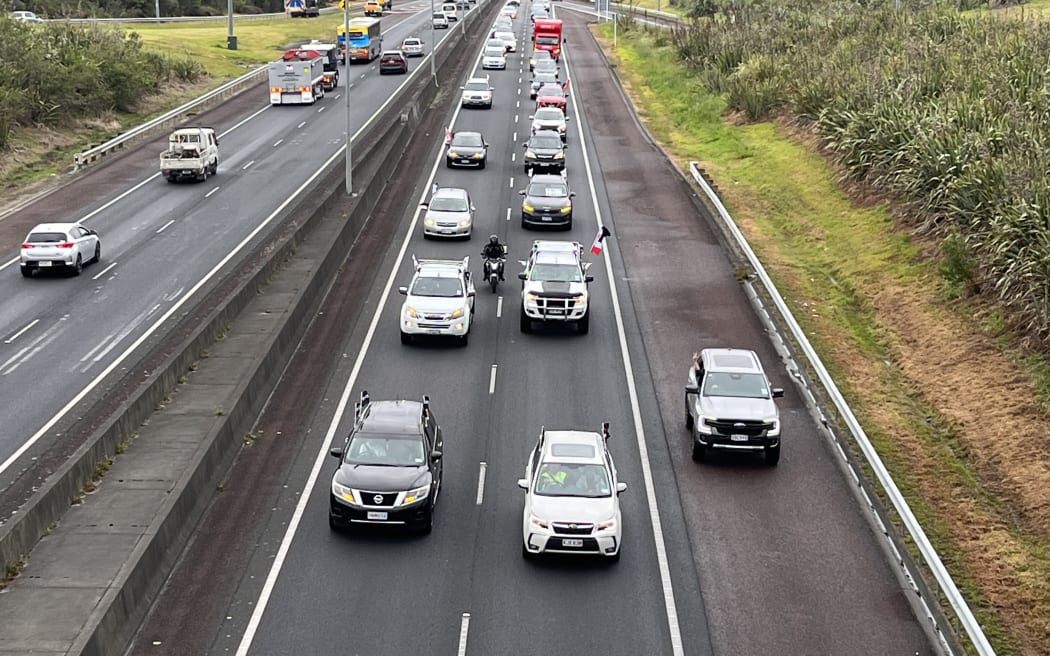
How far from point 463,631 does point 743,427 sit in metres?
8.38

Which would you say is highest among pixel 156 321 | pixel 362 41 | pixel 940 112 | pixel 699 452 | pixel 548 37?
pixel 940 112

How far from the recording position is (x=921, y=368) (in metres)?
30.5

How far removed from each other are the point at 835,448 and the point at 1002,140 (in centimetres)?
1579

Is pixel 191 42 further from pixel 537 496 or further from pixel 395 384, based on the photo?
pixel 537 496

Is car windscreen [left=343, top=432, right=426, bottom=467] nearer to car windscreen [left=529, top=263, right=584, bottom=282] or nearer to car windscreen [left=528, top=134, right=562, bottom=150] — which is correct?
car windscreen [left=529, top=263, right=584, bottom=282]

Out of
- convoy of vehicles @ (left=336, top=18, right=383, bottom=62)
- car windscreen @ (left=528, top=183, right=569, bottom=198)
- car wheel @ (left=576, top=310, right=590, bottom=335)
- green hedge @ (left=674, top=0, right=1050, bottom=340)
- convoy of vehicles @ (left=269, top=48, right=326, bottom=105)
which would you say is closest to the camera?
green hedge @ (left=674, top=0, right=1050, bottom=340)

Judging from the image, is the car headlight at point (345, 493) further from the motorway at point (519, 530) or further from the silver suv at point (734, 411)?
the silver suv at point (734, 411)

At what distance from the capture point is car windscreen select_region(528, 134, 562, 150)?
55.2m

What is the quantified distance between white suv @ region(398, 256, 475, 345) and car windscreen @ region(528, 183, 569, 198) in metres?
12.5

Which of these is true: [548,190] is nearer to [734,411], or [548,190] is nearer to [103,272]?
[103,272]

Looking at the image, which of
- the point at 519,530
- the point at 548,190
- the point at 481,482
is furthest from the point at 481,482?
the point at 548,190

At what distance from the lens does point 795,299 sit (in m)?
36.1

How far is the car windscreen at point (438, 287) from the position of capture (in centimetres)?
3250

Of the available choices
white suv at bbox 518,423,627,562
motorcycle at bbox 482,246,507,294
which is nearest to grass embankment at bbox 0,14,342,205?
motorcycle at bbox 482,246,507,294
